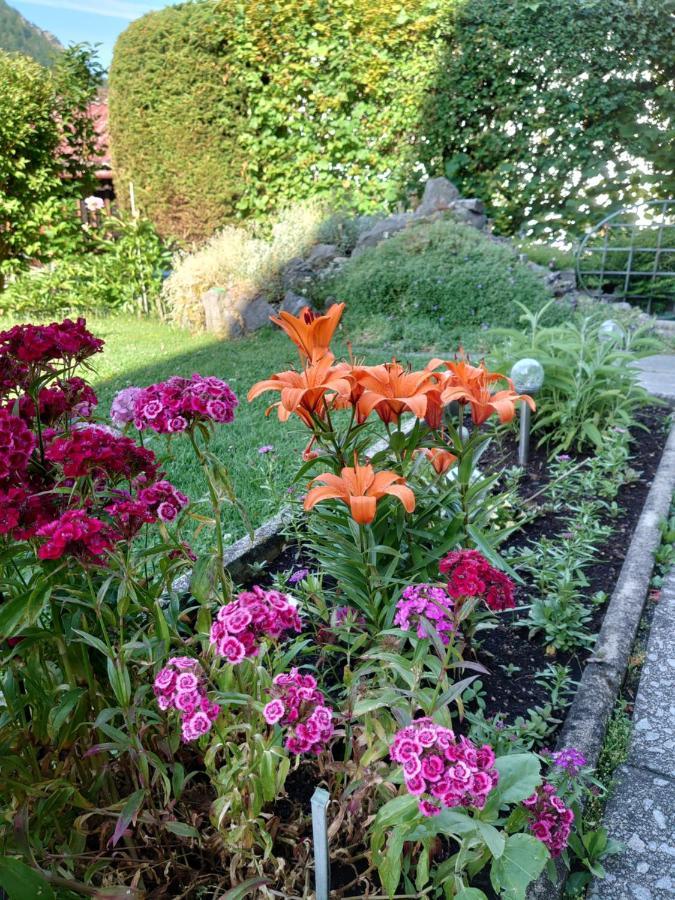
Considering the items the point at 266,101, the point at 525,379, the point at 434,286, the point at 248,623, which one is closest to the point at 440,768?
the point at 248,623

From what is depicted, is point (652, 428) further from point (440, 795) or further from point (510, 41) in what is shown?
point (510, 41)

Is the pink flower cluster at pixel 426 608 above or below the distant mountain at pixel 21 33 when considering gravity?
below

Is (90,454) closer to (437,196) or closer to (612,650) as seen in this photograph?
(612,650)

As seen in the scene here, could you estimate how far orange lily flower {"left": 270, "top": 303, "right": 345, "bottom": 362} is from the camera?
159 cm

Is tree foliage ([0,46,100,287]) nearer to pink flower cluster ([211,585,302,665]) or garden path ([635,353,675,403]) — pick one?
garden path ([635,353,675,403])

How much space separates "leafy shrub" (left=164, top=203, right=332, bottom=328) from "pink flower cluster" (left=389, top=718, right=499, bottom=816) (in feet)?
20.7

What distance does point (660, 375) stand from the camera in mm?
5168

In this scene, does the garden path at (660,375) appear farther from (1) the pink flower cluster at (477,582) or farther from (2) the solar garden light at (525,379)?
(1) the pink flower cluster at (477,582)

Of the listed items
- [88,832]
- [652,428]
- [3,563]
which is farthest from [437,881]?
[652,428]

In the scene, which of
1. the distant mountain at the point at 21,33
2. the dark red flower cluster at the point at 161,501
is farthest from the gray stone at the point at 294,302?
the distant mountain at the point at 21,33

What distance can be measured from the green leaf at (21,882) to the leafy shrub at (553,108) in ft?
27.3

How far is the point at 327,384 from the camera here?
1527 mm

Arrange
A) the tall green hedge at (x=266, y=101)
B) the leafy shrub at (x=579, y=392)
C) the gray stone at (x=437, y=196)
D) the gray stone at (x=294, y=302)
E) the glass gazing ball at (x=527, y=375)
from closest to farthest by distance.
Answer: the glass gazing ball at (x=527, y=375)
the leafy shrub at (x=579, y=392)
the gray stone at (x=294, y=302)
the gray stone at (x=437, y=196)
the tall green hedge at (x=266, y=101)

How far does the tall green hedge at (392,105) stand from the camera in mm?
7617
